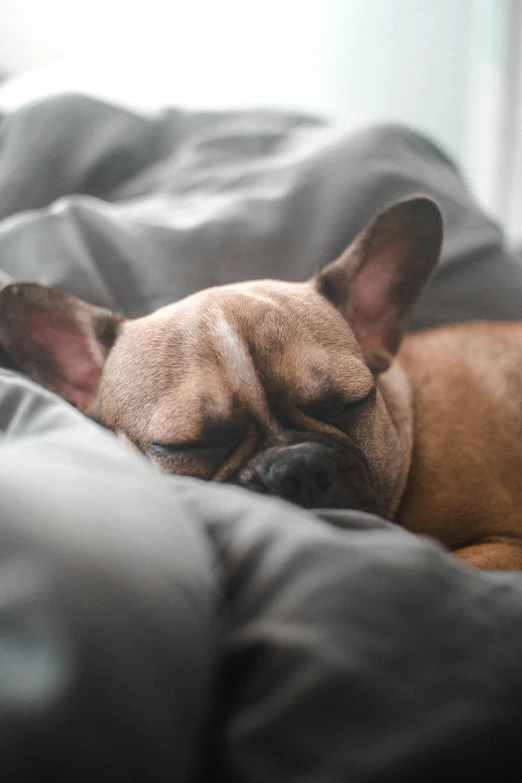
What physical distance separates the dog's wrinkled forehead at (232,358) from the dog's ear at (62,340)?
0.07 m

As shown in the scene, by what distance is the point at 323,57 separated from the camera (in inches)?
104

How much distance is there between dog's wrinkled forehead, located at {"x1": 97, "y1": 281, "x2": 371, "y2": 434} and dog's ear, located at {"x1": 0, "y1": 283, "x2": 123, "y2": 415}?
2.8 inches

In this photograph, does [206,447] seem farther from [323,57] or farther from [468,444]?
[323,57]

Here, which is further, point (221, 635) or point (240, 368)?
point (240, 368)

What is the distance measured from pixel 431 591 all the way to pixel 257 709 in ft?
0.52

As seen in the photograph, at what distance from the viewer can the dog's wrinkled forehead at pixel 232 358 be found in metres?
0.98

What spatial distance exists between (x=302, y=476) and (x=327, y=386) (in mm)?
181

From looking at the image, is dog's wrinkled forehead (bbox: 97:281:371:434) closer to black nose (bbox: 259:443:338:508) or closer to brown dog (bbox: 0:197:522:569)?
brown dog (bbox: 0:197:522:569)

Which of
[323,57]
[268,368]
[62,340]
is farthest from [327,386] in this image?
[323,57]

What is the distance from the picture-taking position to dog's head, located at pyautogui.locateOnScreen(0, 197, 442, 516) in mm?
958

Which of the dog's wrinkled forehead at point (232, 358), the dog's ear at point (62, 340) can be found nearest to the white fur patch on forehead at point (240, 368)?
the dog's wrinkled forehead at point (232, 358)

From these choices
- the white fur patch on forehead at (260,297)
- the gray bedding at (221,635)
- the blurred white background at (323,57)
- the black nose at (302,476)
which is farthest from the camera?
the blurred white background at (323,57)

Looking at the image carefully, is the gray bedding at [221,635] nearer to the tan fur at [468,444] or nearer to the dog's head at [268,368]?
the dog's head at [268,368]

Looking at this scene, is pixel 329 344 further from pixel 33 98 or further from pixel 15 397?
pixel 33 98
